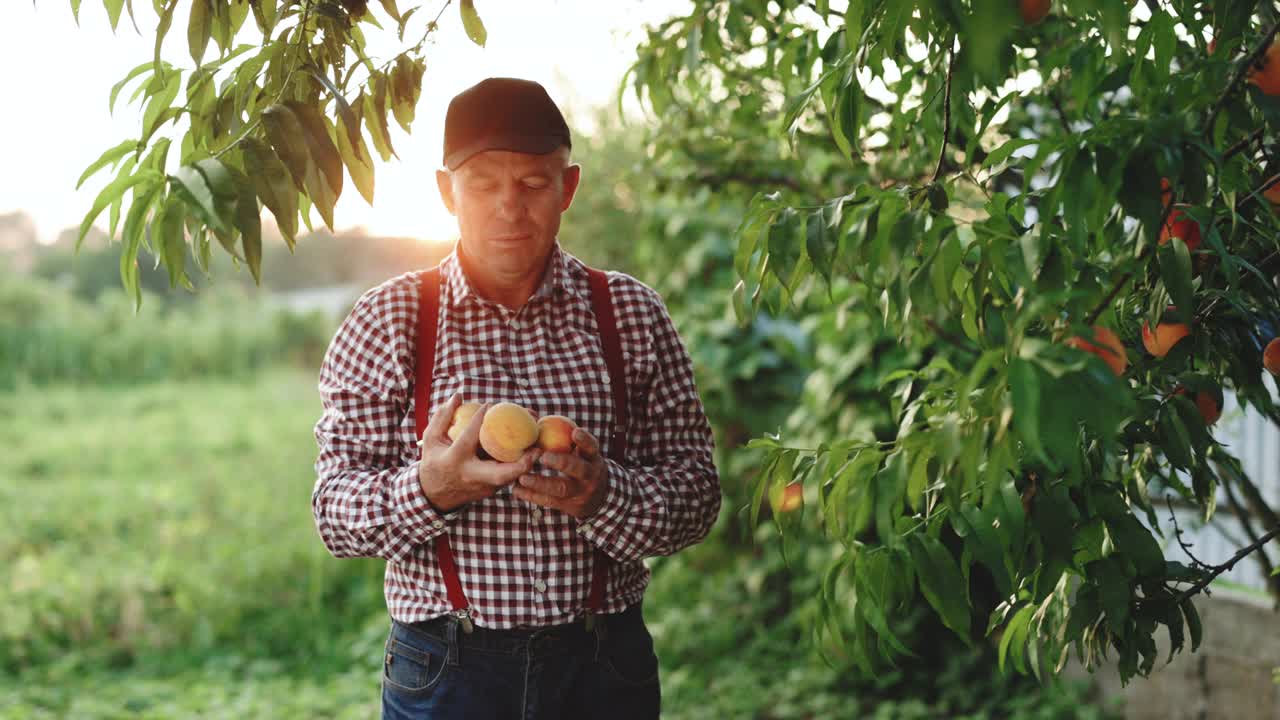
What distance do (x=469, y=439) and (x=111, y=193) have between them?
0.50 meters

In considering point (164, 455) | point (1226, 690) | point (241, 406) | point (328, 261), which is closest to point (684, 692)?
point (1226, 690)

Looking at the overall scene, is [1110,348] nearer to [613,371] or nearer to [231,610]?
[613,371]

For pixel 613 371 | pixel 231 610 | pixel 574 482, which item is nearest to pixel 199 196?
pixel 574 482

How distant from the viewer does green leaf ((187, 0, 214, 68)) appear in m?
1.19

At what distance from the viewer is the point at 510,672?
1.52m

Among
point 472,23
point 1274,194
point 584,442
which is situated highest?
point 472,23

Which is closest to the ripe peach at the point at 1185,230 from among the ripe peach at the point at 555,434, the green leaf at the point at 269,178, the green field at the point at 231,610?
the ripe peach at the point at 555,434

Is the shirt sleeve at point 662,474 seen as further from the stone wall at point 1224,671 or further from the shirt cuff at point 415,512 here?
the stone wall at point 1224,671

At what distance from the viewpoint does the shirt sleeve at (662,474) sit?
1504 mm

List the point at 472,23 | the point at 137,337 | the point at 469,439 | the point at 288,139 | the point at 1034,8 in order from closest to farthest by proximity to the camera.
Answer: the point at 288,139 → the point at 1034,8 → the point at 469,439 → the point at 472,23 → the point at 137,337

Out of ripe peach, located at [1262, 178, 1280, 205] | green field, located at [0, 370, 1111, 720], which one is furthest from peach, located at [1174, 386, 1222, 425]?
green field, located at [0, 370, 1111, 720]

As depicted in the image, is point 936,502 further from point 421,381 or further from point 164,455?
point 164,455

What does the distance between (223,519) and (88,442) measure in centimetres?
168

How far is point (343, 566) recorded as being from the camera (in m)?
5.75
